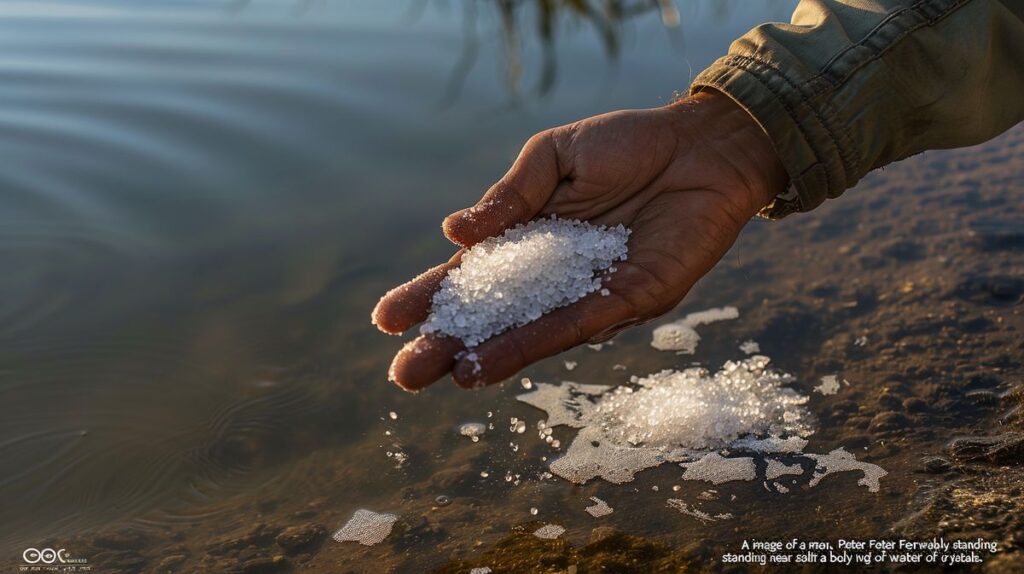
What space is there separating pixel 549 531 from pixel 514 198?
39.7 inches

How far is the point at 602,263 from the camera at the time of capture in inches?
97.2

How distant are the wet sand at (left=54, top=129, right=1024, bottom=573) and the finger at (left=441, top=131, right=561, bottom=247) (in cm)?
64

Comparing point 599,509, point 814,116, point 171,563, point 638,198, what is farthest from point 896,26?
point 171,563

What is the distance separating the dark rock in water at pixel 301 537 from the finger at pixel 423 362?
578 millimetres

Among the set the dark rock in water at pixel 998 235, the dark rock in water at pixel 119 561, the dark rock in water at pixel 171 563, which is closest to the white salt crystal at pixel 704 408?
the dark rock in water at pixel 998 235

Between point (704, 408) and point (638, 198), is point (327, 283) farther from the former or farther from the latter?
point (704, 408)

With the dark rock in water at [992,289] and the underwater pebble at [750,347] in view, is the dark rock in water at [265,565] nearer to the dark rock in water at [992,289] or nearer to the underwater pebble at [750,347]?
the underwater pebble at [750,347]

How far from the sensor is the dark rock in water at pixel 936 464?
7.14 feet

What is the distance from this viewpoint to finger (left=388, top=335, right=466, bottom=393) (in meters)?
2.07

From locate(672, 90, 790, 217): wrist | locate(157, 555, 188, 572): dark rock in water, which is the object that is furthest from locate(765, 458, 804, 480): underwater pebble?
locate(157, 555, 188, 572): dark rock in water

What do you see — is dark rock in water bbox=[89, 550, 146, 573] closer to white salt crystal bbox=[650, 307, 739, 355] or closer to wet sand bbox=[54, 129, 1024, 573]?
wet sand bbox=[54, 129, 1024, 573]

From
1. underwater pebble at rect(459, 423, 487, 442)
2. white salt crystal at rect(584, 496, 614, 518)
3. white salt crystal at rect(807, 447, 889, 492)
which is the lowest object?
white salt crystal at rect(807, 447, 889, 492)

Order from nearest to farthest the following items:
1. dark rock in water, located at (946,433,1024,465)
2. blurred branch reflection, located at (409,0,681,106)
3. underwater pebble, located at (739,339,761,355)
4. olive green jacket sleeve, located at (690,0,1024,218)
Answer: dark rock in water, located at (946,433,1024,465)
olive green jacket sleeve, located at (690,0,1024,218)
underwater pebble, located at (739,339,761,355)
blurred branch reflection, located at (409,0,681,106)

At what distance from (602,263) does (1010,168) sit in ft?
8.36
